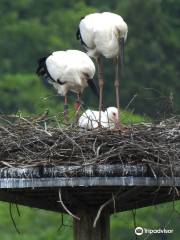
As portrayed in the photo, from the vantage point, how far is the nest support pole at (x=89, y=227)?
1082 centimetres

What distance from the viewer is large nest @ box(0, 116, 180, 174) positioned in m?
10.2

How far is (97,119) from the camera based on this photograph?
1234 centimetres

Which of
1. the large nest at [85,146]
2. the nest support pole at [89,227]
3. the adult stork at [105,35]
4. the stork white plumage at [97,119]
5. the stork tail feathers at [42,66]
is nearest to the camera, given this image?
the large nest at [85,146]

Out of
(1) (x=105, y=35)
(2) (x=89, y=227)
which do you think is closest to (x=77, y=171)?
(2) (x=89, y=227)

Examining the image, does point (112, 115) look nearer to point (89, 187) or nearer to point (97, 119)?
point (97, 119)

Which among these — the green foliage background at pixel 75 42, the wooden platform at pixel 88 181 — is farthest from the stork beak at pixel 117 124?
the green foliage background at pixel 75 42

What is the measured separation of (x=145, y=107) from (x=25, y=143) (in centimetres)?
1813

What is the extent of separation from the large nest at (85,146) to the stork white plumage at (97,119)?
66 centimetres

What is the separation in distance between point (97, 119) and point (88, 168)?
7.65ft

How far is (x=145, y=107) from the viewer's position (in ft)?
94.0

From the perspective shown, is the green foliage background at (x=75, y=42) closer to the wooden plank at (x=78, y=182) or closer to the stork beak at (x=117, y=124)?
the stork beak at (x=117, y=124)

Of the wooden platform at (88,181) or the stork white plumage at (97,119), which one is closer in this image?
the wooden platform at (88,181)

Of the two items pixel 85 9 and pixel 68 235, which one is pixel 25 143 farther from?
pixel 85 9

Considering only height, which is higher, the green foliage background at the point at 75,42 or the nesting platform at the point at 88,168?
the green foliage background at the point at 75,42
